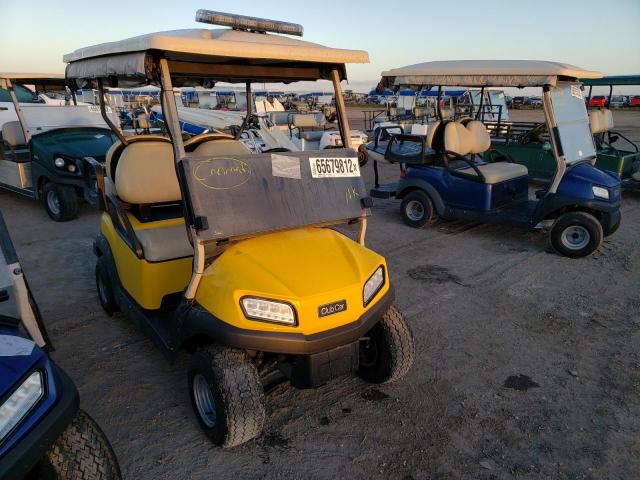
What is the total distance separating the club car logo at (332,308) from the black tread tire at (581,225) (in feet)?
13.2

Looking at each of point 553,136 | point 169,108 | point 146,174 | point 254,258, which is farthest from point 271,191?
point 553,136

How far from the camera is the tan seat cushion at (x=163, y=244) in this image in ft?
9.78

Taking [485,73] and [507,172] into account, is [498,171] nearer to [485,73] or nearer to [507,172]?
[507,172]

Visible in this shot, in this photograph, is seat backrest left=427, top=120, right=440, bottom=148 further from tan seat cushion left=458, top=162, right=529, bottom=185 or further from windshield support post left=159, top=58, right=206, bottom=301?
windshield support post left=159, top=58, right=206, bottom=301

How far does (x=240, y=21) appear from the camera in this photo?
235 cm

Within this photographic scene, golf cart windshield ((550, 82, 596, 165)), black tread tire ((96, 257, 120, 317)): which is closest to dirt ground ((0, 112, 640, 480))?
black tread tire ((96, 257, 120, 317))

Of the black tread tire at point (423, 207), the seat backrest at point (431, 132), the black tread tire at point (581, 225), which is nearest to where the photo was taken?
the black tread tire at point (581, 225)

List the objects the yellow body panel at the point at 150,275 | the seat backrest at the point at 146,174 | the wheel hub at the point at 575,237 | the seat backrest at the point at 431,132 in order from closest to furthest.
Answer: the yellow body panel at the point at 150,275 < the seat backrest at the point at 146,174 < the wheel hub at the point at 575,237 < the seat backrest at the point at 431,132

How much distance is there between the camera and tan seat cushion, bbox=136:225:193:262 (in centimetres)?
298

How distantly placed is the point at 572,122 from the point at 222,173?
4.75 metres

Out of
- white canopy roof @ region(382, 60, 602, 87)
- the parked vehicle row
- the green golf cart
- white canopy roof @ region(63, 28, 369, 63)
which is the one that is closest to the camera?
the parked vehicle row

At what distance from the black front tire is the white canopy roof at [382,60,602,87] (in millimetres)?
4991

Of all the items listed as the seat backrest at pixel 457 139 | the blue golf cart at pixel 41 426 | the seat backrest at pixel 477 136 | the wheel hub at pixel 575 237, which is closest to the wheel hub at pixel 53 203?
the blue golf cart at pixel 41 426

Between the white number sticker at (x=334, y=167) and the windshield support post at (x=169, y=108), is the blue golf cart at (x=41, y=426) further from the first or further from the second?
the white number sticker at (x=334, y=167)
